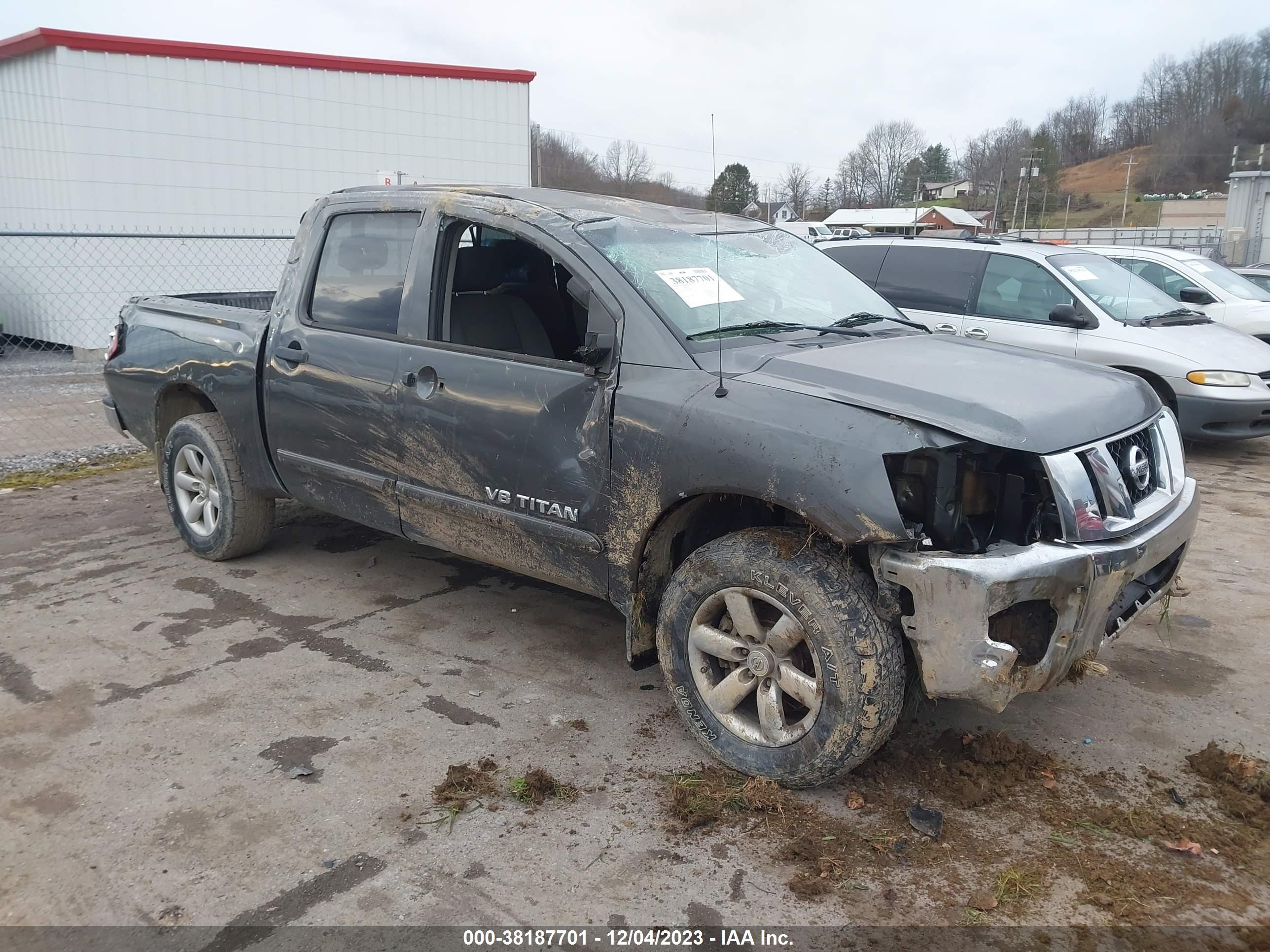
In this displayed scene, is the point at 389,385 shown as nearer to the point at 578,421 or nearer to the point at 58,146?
the point at 578,421

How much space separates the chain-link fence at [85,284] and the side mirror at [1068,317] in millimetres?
7965

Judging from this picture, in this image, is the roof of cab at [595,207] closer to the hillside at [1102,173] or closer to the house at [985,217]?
the house at [985,217]

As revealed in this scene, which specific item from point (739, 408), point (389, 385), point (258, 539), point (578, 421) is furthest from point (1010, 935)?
point (258, 539)

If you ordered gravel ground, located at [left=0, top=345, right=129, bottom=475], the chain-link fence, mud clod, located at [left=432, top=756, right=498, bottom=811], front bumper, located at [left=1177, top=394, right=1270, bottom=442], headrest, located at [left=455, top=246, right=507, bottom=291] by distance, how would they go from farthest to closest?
the chain-link fence
gravel ground, located at [left=0, top=345, right=129, bottom=475]
front bumper, located at [left=1177, top=394, right=1270, bottom=442]
headrest, located at [left=455, top=246, right=507, bottom=291]
mud clod, located at [left=432, top=756, right=498, bottom=811]

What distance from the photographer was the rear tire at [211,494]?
5109 millimetres

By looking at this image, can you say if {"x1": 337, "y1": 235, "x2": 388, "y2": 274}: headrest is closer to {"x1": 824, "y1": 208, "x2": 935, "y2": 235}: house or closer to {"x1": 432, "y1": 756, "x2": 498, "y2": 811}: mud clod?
{"x1": 432, "y1": 756, "x2": 498, "y2": 811}: mud clod

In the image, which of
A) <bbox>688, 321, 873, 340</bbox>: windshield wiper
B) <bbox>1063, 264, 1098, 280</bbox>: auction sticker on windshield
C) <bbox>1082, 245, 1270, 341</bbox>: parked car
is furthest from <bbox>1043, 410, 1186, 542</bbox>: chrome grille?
<bbox>1082, 245, 1270, 341</bbox>: parked car

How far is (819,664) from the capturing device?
2.97m

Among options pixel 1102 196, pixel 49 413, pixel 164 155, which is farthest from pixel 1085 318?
pixel 1102 196

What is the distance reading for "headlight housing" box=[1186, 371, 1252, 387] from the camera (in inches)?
307

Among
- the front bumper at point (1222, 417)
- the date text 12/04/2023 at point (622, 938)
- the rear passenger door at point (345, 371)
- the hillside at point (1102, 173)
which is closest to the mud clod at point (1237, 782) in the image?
the date text 12/04/2023 at point (622, 938)

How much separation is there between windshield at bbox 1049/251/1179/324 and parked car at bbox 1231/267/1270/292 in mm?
5471

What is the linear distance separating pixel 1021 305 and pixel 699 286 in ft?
17.6

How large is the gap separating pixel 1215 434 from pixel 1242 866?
6.09 meters
